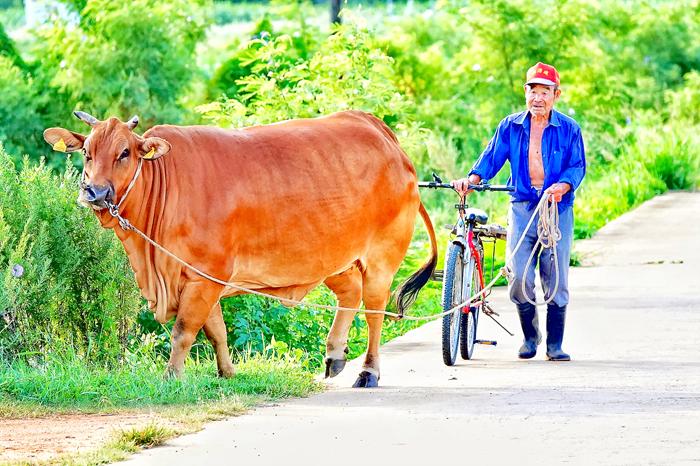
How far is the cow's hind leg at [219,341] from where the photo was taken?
24.6ft

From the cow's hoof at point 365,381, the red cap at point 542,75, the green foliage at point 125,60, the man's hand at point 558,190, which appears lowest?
the cow's hoof at point 365,381

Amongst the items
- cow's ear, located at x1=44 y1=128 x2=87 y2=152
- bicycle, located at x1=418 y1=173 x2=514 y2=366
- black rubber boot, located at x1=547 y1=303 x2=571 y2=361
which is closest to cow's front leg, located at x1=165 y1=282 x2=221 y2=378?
cow's ear, located at x1=44 y1=128 x2=87 y2=152

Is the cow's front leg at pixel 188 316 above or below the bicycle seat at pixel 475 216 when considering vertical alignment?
below

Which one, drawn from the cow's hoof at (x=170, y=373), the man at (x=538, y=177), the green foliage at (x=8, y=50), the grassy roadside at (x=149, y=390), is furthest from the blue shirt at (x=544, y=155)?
the green foliage at (x=8, y=50)

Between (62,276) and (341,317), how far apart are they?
1.91m

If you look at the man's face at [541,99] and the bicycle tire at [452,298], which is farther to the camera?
the man's face at [541,99]

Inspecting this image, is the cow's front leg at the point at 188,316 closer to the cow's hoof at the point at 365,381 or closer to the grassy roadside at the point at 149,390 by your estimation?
the grassy roadside at the point at 149,390

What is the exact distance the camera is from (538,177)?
8.53 meters

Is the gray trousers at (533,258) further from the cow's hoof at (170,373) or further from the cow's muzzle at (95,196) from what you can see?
the cow's muzzle at (95,196)

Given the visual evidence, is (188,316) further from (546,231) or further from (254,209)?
(546,231)

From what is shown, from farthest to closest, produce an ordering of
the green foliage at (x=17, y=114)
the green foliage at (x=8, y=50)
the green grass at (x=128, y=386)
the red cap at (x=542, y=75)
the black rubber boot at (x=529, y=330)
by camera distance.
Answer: the green foliage at (x=8, y=50)
the green foliage at (x=17, y=114)
the black rubber boot at (x=529, y=330)
the red cap at (x=542, y=75)
the green grass at (x=128, y=386)

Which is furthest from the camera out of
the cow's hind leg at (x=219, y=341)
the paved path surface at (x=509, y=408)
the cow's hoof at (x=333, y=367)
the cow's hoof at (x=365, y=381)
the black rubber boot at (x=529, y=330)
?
the black rubber boot at (x=529, y=330)

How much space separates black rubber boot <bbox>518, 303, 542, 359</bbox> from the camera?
867 centimetres

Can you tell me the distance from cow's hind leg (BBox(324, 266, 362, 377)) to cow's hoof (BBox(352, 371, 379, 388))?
16.6 inches
